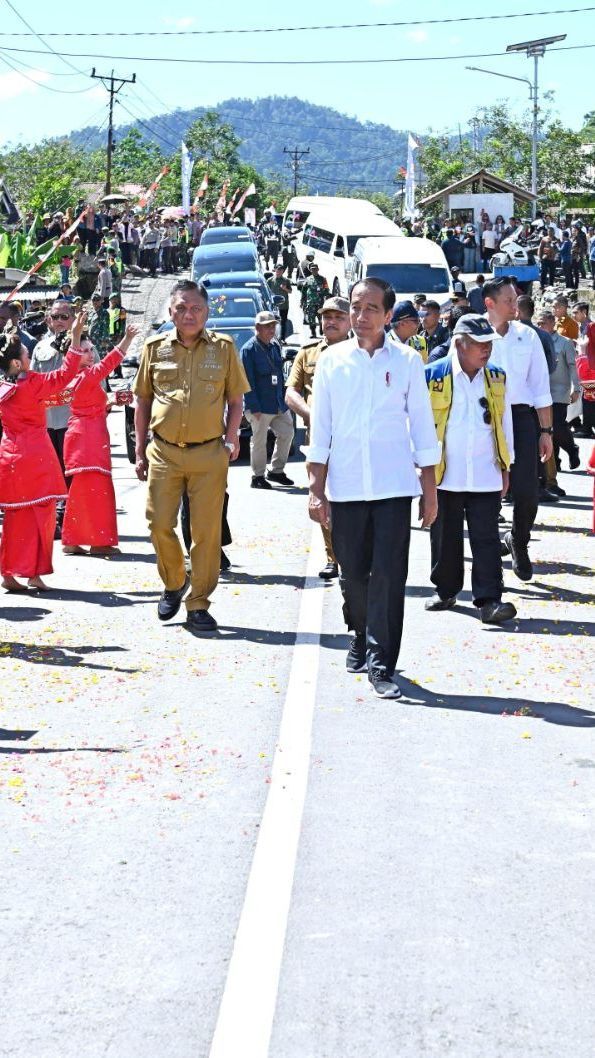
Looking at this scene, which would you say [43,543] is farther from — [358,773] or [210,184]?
[210,184]

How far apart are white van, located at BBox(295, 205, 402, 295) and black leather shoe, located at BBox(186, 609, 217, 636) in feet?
97.6

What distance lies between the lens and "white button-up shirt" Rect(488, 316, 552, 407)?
1036 centimetres

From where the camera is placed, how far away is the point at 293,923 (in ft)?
15.4

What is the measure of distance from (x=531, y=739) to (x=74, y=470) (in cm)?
621

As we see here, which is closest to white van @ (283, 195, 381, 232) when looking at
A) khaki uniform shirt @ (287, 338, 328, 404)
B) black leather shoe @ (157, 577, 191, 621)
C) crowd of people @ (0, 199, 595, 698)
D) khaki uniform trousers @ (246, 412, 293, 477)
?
→ khaki uniform trousers @ (246, 412, 293, 477)

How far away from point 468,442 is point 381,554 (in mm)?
1756

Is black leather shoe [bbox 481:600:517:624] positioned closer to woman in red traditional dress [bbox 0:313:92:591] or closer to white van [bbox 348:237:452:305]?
woman in red traditional dress [bbox 0:313:92:591]

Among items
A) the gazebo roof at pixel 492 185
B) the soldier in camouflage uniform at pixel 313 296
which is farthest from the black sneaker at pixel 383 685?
the gazebo roof at pixel 492 185

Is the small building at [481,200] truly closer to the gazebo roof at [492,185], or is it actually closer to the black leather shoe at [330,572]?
the gazebo roof at [492,185]

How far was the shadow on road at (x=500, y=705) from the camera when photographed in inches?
281

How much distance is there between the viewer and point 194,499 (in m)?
9.25

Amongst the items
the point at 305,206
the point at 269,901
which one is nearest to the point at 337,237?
the point at 305,206

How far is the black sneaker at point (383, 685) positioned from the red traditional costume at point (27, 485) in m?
3.63

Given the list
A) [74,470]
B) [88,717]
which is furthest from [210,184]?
[88,717]
